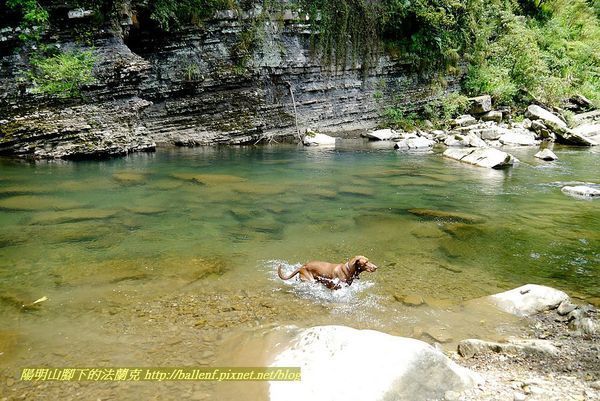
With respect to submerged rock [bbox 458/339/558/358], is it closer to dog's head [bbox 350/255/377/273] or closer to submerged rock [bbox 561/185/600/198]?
dog's head [bbox 350/255/377/273]

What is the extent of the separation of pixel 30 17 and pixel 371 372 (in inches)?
559

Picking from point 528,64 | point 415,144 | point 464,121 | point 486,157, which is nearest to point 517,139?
point 464,121

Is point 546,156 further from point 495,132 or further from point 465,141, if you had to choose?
point 495,132

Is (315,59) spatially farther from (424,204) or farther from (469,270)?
(469,270)

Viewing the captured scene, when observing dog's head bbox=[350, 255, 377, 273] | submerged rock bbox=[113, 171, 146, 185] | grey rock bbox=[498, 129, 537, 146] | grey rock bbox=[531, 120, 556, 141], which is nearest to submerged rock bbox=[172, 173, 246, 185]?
submerged rock bbox=[113, 171, 146, 185]

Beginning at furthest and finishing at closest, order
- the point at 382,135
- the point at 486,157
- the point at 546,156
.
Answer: the point at 382,135 < the point at 546,156 < the point at 486,157

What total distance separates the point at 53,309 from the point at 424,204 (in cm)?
624

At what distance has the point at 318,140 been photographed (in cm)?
1709

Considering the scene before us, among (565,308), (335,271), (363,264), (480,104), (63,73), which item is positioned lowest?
(565,308)

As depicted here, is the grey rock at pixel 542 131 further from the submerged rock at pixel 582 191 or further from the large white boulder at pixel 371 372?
the large white boulder at pixel 371 372

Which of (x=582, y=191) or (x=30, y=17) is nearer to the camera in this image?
(x=582, y=191)

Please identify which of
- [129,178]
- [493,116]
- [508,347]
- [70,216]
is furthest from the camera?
[493,116]

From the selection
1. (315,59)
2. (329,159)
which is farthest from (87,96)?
(315,59)

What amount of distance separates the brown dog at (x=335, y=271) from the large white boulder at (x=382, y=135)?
49.2 ft
